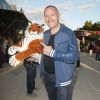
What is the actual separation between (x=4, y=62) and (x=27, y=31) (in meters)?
14.2

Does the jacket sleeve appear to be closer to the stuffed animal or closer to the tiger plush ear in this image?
the stuffed animal

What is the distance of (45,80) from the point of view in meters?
5.10

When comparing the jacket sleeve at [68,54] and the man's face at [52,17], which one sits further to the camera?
the man's face at [52,17]

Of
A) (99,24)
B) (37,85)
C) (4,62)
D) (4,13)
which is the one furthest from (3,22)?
(99,24)

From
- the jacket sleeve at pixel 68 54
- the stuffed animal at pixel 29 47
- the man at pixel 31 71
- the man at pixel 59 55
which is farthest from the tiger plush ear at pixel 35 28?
the jacket sleeve at pixel 68 54

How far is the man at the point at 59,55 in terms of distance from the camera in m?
4.72

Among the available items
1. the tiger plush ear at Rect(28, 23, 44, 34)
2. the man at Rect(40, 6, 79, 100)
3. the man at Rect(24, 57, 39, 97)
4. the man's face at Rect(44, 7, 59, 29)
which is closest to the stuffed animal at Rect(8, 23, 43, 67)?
the tiger plush ear at Rect(28, 23, 44, 34)

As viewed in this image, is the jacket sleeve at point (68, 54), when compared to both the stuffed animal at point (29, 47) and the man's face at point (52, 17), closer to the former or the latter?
the man's face at point (52, 17)

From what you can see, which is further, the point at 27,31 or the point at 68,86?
the point at 27,31

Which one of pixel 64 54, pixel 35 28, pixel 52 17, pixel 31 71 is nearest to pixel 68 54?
pixel 64 54

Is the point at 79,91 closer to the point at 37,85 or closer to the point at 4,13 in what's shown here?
the point at 37,85

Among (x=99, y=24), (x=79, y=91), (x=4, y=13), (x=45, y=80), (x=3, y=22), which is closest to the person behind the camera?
(x=45, y=80)

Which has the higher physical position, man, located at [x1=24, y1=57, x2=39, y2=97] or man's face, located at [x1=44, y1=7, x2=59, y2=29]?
man's face, located at [x1=44, y1=7, x2=59, y2=29]

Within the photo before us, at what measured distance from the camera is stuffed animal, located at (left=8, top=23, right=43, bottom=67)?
604 cm
